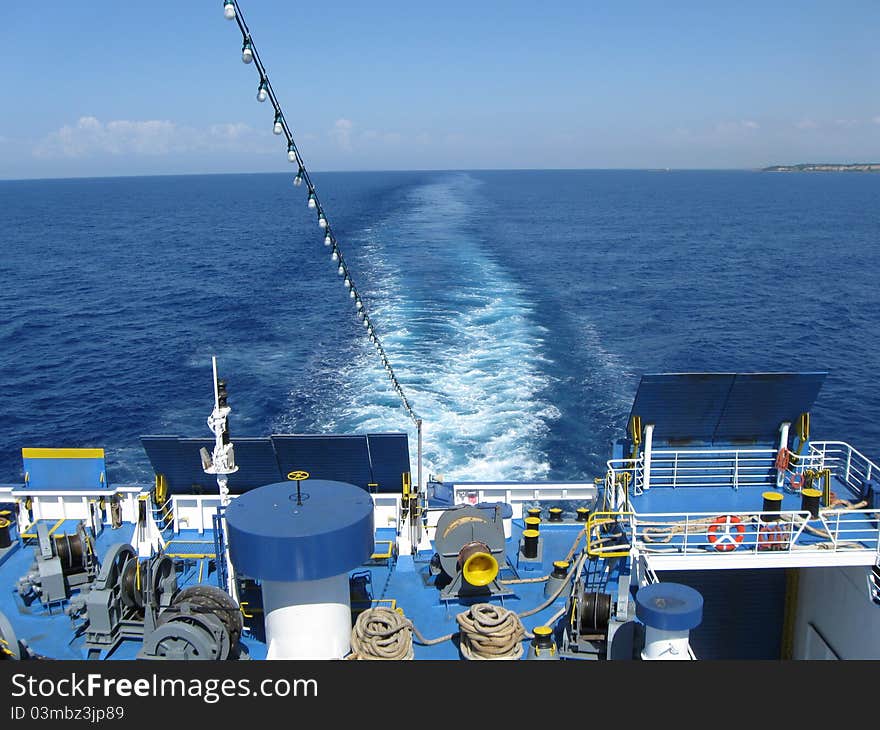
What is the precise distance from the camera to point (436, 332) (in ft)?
135

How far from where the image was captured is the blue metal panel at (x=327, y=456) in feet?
48.6

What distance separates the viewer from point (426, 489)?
16.2 meters

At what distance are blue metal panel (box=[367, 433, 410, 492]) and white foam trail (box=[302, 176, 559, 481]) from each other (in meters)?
10.3

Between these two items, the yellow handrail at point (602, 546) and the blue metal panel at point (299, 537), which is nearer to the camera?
the blue metal panel at point (299, 537)

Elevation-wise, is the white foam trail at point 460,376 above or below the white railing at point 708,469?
below

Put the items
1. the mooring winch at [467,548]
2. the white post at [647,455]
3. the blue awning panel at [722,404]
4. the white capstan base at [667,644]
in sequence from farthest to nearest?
the white post at [647,455], the blue awning panel at [722,404], the mooring winch at [467,548], the white capstan base at [667,644]

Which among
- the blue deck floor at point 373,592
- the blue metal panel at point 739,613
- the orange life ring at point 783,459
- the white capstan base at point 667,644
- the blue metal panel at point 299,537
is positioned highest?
the blue metal panel at point 299,537

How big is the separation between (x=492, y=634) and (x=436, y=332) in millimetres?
30955

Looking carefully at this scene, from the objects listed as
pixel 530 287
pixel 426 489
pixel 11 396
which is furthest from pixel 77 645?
pixel 530 287

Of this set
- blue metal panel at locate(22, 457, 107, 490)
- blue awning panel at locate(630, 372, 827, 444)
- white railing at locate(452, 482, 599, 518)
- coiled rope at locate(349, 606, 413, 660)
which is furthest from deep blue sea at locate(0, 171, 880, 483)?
coiled rope at locate(349, 606, 413, 660)

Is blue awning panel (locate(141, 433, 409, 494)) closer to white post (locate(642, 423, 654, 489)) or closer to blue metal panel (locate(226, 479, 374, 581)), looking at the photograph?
blue metal panel (locate(226, 479, 374, 581))

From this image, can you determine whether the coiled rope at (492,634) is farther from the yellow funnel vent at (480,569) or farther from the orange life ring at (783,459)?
the orange life ring at (783,459)

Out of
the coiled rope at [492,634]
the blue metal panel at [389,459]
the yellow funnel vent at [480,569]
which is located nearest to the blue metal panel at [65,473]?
the blue metal panel at [389,459]

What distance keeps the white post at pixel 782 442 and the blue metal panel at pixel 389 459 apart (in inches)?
283
